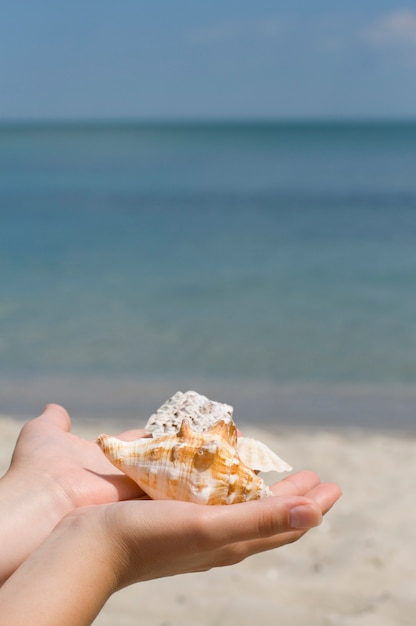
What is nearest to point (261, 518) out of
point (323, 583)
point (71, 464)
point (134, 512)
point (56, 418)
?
point (134, 512)

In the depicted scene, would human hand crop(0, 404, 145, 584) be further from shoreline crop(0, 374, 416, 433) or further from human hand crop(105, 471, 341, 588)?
shoreline crop(0, 374, 416, 433)

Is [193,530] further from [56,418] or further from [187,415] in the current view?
[56,418]

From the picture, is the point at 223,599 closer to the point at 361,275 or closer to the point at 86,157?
the point at 361,275

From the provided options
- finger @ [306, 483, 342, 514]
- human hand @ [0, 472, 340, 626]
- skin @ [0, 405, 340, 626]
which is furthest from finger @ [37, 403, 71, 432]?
finger @ [306, 483, 342, 514]

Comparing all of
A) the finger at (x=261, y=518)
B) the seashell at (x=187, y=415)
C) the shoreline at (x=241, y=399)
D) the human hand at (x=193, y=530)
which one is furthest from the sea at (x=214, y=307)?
the finger at (x=261, y=518)

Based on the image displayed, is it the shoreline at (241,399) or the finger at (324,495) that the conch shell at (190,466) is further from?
the shoreline at (241,399)

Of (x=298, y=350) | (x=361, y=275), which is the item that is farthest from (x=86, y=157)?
(x=298, y=350)
